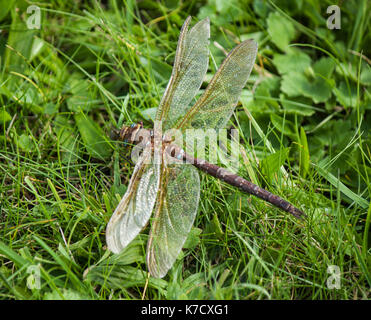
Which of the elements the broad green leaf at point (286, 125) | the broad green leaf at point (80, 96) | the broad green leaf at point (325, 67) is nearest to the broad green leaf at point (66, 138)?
the broad green leaf at point (80, 96)

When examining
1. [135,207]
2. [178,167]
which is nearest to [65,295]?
[135,207]

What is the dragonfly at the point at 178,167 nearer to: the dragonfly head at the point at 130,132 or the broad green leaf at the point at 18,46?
the dragonfly head at the point at 130,132

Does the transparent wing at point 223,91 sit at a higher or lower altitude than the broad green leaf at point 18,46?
lower

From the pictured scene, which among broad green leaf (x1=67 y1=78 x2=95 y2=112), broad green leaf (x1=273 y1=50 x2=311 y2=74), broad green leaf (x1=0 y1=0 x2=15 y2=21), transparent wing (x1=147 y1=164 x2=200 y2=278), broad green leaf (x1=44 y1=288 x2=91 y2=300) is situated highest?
broad green leaf (x1=0 y1=0 x2=15 y2=21)

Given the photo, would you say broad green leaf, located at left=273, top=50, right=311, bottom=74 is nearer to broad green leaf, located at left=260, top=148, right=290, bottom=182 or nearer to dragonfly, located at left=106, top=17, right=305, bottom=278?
dragonfly, located at left=106, top=17, right=305, bottom=278

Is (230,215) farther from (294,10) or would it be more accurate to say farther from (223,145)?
(294,10)

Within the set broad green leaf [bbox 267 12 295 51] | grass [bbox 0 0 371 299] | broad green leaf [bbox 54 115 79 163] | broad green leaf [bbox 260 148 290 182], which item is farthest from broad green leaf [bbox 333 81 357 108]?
broad green leaf [bbox 54 115 79 163]

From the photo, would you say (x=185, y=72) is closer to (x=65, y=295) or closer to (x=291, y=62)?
(x=291, y=62)

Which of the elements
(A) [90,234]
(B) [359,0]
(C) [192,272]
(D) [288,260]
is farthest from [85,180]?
(B) [359,0]
